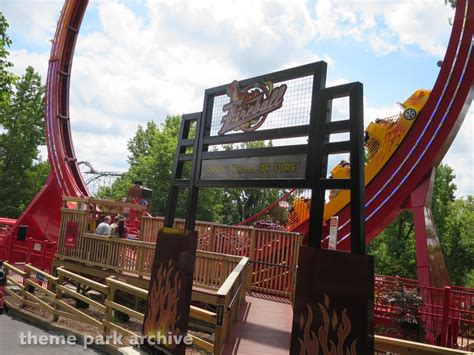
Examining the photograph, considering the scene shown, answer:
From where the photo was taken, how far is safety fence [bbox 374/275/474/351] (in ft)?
26.0

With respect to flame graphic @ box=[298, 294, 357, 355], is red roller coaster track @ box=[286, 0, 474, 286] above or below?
above

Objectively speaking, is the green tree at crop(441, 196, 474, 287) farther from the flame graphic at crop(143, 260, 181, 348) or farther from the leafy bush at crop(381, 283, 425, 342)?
the flame graphic at crop(143, 260, 181, 348)

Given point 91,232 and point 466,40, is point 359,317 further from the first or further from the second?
point 91,232

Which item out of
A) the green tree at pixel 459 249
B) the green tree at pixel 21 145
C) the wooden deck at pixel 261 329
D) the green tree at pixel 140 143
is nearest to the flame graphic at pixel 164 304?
the wooden deck at pixel 261 329

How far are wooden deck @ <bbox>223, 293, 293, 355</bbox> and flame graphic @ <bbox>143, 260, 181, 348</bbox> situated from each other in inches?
33.9

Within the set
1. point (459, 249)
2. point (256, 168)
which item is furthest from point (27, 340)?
point (459, 249)

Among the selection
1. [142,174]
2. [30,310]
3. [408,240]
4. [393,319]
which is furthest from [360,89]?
[142,174]

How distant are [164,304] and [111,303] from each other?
2617 millimetres

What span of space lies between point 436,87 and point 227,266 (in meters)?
6.25

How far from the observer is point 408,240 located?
92.7 feet

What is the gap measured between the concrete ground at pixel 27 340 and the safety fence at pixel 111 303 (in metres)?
0.49

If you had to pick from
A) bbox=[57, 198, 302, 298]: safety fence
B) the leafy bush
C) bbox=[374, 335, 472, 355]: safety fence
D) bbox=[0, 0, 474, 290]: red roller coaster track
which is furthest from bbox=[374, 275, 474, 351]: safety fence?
bbox=[374, 335, 472, 355]: safety fence

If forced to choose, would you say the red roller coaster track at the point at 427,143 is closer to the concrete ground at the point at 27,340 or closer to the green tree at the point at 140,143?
the concrete ground at the point at 27,340

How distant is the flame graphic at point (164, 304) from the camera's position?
525 centimetres
